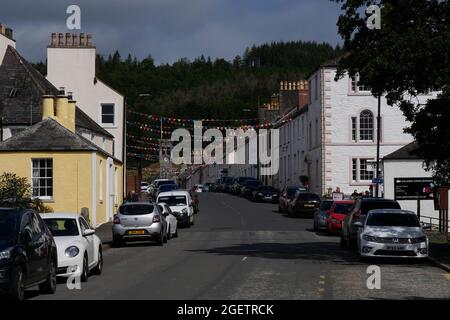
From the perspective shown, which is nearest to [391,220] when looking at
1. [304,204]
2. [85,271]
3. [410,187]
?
[85,271]

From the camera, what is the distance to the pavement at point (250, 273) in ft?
57.6

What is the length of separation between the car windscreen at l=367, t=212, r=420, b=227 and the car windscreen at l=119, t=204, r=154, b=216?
32.2ft

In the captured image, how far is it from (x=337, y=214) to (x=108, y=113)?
31598 millimetres

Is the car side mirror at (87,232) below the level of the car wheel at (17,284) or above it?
above

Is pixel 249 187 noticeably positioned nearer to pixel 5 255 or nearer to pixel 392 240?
pixel 392 240

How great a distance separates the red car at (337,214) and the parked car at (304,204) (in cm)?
1342

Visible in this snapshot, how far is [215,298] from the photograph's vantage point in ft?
53.8

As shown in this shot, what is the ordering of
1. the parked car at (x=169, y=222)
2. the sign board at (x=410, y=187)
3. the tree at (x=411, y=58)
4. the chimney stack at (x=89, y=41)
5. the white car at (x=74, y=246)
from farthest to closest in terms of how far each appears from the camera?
the chimney stack at (x=89, y=41) < the sign board at (x=410, y=187) < the parked car at (x=169, y=222) < the tree at (x=411, y=58) < the white car at (x=74, y=246)

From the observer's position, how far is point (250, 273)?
22156 mm

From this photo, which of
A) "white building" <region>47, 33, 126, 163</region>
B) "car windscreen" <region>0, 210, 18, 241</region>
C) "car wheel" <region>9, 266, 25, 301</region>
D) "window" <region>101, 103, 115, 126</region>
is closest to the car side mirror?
"car windscreen" <region>0, 210, 18, 241</region>

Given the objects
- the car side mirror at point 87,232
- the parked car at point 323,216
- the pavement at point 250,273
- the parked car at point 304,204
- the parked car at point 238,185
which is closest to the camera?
the pavement at point 250,273

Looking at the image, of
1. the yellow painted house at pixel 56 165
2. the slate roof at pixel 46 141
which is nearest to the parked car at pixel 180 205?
the yellow painted house at pixel 56 165

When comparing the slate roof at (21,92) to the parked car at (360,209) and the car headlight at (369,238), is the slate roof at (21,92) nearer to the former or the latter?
the parked car at (360,209)

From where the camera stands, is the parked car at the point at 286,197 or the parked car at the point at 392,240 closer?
the parked car at the point at 392,240
